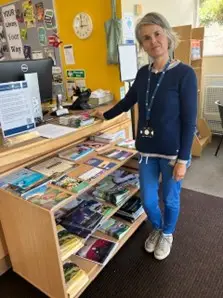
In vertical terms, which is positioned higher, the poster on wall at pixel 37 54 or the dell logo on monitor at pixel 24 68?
the poster on wall at pixel 37 54

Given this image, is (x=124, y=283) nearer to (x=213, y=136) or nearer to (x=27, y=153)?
(x=27, y=153)

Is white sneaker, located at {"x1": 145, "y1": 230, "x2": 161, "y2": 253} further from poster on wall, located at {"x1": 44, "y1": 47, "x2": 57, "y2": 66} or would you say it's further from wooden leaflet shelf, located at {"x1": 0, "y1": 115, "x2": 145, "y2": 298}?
poster on wall, located at {"x1": 44, "y1": 47, "x2": 57, "y2": 66}

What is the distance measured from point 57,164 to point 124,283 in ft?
2.74

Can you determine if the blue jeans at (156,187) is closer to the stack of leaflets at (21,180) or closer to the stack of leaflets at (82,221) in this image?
the stack of leaflets at (82,221)

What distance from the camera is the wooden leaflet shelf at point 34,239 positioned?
4.01ft

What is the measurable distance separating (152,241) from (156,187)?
1.34 feet

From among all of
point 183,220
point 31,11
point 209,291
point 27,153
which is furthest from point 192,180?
point 31,11

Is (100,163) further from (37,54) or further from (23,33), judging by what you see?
(23,33)

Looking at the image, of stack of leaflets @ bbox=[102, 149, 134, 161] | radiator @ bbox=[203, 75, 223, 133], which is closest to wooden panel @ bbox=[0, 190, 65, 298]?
stack of leaflets @ bbox=[102, 149, 134, 161]

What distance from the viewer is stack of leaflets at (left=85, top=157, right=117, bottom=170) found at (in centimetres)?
158

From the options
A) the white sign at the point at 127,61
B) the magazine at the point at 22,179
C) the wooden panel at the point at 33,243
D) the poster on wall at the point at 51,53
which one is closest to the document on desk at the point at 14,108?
the magazine at the point at 22,179

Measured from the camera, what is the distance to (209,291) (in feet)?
4.78

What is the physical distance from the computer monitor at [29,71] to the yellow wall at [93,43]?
1.45ft

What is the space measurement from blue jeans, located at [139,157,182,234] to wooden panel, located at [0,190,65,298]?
663 millimetres
